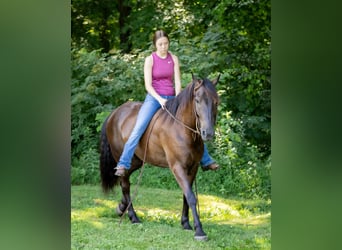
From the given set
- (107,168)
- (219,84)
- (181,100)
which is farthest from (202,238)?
(219,84)

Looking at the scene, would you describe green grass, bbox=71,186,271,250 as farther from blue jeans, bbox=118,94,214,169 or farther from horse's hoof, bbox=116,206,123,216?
blue jeans, bbox=118,94,214,169

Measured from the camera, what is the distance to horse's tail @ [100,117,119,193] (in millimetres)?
4668

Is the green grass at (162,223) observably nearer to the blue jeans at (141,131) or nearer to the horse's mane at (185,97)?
the blue jeans at (141,131)

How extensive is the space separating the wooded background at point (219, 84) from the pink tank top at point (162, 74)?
2.00m

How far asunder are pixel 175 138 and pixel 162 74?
55 cm

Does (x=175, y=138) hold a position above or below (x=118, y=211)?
above

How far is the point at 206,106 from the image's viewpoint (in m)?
3.59

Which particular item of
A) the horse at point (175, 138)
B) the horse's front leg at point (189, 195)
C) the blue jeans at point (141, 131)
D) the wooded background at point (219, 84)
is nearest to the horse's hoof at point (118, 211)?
the horse at point (175, 138)

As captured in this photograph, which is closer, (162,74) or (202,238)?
(202,238)

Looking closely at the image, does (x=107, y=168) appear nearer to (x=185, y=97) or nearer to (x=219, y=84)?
(x=185, y=97)

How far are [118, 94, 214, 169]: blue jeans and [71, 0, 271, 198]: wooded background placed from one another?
2.04 metres

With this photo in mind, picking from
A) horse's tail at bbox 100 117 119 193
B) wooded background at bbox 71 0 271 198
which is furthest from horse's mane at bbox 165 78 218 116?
wooded background at bbox 71 0 271 198
